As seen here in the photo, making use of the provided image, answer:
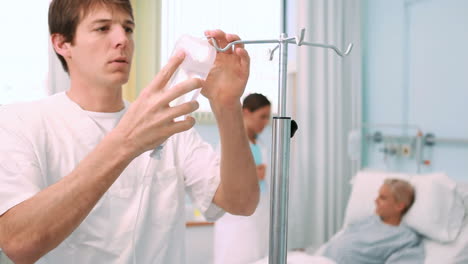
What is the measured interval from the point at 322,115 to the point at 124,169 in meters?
1.98

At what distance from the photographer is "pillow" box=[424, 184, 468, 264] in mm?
1879

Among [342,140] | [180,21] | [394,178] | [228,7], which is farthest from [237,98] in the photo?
[342,140]

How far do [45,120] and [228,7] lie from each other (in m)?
1.38

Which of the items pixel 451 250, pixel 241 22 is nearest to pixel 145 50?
pixel 241 22

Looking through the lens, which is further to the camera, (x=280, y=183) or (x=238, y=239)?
(x=238, y=239)

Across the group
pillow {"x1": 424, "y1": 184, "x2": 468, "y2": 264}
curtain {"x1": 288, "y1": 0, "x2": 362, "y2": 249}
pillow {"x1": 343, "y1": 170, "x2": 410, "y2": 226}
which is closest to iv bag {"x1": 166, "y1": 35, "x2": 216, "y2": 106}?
pillow {"x1": 424, "y1": 184, "x2": 468, "y2": 264}

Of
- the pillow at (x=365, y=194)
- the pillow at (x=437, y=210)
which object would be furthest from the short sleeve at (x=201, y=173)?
the pillow at (x=365, y=194)

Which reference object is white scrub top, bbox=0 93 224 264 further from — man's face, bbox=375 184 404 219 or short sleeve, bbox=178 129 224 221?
man's face, bbox=375 184 404 219

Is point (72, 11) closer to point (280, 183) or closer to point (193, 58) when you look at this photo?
point (193, 58)

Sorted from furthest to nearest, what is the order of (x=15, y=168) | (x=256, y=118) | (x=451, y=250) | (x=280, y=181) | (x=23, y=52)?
(x=256, y=118), (x=451, y=250), (x=23, y=52), (x=15, y=168), (x=280, y=181)

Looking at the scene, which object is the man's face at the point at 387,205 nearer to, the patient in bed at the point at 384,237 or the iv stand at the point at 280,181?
the patient in bed at the point at 384,237

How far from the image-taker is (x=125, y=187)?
1.06 metres

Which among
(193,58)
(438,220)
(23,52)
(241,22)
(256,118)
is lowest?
(438,220)

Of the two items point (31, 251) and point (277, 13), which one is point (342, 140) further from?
point (31, 251)
